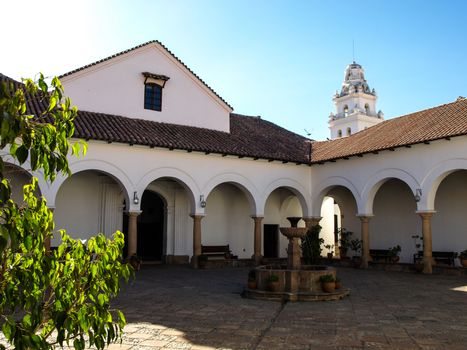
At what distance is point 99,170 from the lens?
55.1ft

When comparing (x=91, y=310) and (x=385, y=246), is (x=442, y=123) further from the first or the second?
(x=91, y=310)

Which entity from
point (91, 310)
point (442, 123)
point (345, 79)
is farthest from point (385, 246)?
point (345, 79)

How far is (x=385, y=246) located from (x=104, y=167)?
1316 cm

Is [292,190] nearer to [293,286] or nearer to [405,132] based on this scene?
[405,132]

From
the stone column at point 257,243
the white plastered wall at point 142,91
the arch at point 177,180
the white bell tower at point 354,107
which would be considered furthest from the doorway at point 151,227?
the white bell tower at point 354,107

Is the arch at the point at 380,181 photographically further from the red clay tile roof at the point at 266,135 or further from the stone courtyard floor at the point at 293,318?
the stone courtyard floor at the point at 293,318

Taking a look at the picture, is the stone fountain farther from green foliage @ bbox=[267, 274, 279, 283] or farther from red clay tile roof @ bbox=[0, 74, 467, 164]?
red clay tile roof @ bbox=[0, 74, 467, 164]

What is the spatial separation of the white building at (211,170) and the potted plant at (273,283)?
7981 millimetres

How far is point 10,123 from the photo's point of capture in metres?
2.11

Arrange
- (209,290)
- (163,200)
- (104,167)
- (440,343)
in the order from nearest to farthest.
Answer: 1. (440,343)
2. (209,290)
3. (104,167)
4. (163,200)

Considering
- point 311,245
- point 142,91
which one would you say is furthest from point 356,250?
point 142,91

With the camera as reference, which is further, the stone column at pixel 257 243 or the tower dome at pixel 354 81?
the tower dome at pixel 354 81

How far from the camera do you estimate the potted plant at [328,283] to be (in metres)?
10.9

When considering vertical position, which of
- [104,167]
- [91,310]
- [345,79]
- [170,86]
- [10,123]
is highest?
[345,79]
